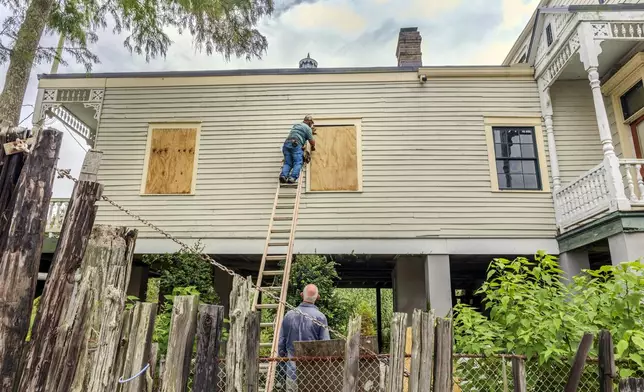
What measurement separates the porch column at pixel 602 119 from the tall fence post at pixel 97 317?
6.87 meters

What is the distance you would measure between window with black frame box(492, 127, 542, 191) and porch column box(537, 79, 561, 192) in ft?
0.89

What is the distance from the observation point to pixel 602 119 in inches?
271

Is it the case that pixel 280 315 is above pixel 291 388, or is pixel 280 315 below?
above

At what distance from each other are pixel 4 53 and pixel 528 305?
964 centimetres

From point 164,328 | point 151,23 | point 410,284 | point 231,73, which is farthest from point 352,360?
point 151,23

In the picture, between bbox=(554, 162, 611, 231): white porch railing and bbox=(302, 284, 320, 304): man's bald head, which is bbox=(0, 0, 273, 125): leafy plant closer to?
bbox=(302, 284, 320, 304): man's bald head

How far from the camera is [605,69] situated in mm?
8344

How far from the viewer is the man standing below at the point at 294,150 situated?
8.08m

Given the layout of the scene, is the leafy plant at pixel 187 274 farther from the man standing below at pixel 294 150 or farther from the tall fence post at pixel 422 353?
the tall fence post at pixel 422 353

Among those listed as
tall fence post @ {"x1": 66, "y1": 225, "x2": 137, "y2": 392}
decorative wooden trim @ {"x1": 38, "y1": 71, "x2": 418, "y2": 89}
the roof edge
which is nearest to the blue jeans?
decorative wooden trim @ {"x1": 38, "y1": 71, "x2": 418, "y2": 89}

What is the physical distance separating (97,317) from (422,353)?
6.14 ft

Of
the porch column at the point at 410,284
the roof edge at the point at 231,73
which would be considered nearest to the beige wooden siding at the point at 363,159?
the roof edge at the point at 231,73

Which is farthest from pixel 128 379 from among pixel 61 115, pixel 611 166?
pixel 61 115

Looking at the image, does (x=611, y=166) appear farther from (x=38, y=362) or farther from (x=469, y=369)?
(x=38, y=362)
